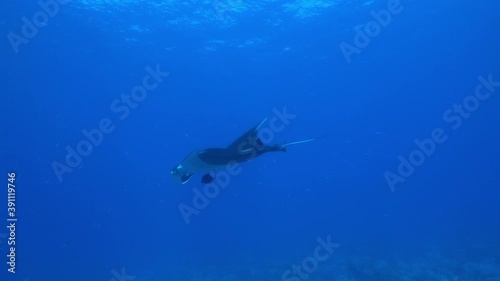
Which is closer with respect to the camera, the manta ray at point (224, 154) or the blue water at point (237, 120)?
the manta ray at point (224, 154)

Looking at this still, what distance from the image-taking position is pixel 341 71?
42781 mm

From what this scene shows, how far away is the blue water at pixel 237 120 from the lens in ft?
80.4

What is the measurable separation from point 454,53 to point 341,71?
12.8m

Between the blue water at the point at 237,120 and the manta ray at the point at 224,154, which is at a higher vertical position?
the blue water at the point at 237,120

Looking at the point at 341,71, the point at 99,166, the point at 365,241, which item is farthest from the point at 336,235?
the point at 99,166

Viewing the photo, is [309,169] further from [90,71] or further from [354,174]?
[90,71]

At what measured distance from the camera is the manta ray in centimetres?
712

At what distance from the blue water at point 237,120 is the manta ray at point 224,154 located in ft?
12.0

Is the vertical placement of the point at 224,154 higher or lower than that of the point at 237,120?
lower

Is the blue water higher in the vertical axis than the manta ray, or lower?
higher

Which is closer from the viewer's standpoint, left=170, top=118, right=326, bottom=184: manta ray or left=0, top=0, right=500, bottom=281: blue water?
left=170, top=118, right=326, bottom=184: manta ray

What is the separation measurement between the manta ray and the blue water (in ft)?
12.0

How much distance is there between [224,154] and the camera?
726cm

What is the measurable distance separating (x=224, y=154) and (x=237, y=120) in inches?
2051
